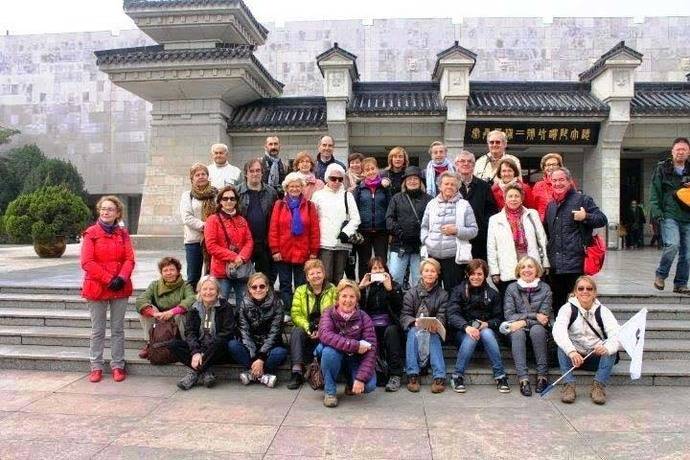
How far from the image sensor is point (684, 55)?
86.1ft

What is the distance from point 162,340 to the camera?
5195 millimetres

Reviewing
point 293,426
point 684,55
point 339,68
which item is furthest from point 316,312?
point 684,55

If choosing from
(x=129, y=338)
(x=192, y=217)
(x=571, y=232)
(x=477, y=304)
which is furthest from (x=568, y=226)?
(x=129, y=338)

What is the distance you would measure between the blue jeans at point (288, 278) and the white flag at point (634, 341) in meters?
3.22

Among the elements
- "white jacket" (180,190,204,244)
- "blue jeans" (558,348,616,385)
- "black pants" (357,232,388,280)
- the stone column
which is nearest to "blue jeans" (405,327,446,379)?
"blue jeans" (558,348,616,385)

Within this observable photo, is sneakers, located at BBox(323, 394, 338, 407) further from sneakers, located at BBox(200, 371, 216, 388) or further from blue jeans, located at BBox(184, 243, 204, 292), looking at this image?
blue jeans, located at BBox(184, 243, 204, 292)

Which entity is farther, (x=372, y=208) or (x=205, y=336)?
(x=372, y=208)

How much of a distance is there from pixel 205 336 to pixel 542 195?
12.8 feet

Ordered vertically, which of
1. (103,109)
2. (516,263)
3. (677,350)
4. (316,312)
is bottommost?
(677,350)

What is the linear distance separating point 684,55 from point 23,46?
35.9 metres

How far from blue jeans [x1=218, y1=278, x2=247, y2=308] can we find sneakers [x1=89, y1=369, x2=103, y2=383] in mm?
1396

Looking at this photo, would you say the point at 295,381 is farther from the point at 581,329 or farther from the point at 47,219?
the point at 47,219

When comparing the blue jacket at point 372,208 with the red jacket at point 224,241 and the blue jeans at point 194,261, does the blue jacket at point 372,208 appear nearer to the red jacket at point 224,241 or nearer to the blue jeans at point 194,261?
the red jacket at point 224,241

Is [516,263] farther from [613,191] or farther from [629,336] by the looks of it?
[613,191]
